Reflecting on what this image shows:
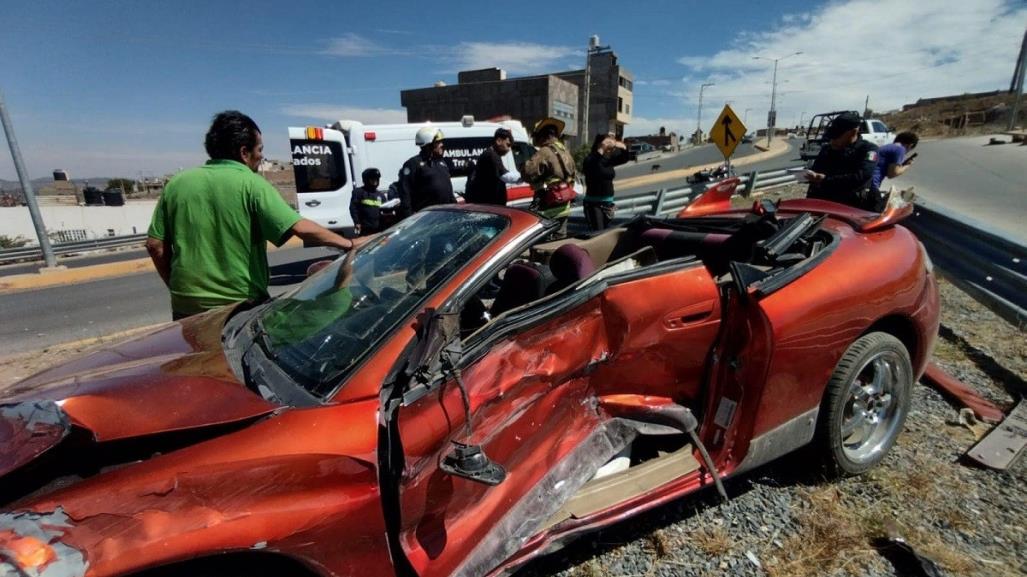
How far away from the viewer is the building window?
4791cm

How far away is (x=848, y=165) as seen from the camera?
505cm

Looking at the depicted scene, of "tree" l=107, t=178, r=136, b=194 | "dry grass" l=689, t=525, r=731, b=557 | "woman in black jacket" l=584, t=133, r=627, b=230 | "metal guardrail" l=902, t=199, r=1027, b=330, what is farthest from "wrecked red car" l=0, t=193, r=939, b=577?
"tree" l=107, t=178, r=136, b=194

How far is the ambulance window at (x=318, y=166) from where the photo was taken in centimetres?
854

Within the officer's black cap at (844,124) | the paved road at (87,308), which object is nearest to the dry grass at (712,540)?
the officer's black cap at (844,124)

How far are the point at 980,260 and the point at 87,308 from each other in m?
10.6

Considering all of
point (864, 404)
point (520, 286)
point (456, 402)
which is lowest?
point (864, 404)

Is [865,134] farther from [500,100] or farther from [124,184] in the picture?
[124,184]

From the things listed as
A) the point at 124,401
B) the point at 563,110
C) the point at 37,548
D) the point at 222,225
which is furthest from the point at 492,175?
the point at 563,110

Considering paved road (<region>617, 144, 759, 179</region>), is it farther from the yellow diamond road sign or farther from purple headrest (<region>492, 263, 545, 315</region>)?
purple headrest (<region>492, 263, 545, 315</region>)

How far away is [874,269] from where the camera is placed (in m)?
2.58

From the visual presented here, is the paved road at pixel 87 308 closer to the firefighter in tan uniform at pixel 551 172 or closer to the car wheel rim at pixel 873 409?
the firefighter in tan uniform at pixel 551 172

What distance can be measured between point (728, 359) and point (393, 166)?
831 centimetres

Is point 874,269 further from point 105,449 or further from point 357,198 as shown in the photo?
point 357,198

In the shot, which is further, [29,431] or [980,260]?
[980,260]
